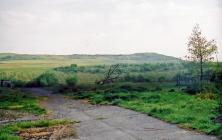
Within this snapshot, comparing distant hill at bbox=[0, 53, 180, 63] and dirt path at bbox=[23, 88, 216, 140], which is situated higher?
distant hill at bbox=[0, 53, 180, 63]

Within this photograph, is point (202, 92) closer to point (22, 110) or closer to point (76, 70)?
point (22, 110)

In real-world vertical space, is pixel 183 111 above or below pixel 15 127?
above

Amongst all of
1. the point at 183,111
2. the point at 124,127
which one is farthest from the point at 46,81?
the point at 124,127

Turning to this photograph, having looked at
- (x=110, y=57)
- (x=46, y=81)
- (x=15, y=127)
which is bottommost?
(x=46, y=81)

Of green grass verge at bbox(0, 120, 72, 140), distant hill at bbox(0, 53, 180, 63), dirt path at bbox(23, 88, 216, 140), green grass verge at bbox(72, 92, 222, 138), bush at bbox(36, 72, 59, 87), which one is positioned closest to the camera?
dirt path at bbox(23, 88, 216, 140)

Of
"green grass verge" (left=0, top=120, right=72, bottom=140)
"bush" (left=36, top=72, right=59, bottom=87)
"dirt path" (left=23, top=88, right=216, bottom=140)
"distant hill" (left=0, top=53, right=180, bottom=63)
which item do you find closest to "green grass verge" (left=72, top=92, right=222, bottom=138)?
"dirt path" (left=23, top=88, right=216, bottom=140)

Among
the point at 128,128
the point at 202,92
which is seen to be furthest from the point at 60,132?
the point at 202,92

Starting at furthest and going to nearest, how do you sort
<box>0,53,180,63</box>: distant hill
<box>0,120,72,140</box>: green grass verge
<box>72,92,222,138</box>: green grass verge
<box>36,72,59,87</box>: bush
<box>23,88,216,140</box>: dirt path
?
1. <box>0,53,180,63</box>: distant hill
2. <box>36,72,59,87</box>: bush
3. <box>72,92,222,138</box>: green grass verge
4. <box>0,120,72,140</box>: green grass verge
5. <box>23,88,216,140</box>: dirt path

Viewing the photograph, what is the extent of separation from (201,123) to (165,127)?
1445 millimetres

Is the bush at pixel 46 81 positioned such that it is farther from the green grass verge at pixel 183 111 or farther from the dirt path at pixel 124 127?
the dirt path at pixel 124 127

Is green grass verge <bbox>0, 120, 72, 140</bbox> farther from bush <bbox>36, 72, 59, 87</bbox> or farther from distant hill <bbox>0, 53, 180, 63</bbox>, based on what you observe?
distant hill <bbox>0, 53, 180, 63</bbox>

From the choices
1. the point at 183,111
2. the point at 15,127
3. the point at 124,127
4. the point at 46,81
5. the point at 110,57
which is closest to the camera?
the point at 124,127

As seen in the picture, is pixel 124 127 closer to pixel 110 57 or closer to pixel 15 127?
pixel 15 127

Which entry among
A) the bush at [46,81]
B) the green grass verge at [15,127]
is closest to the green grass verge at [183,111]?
the green grass verge at [15,127]
